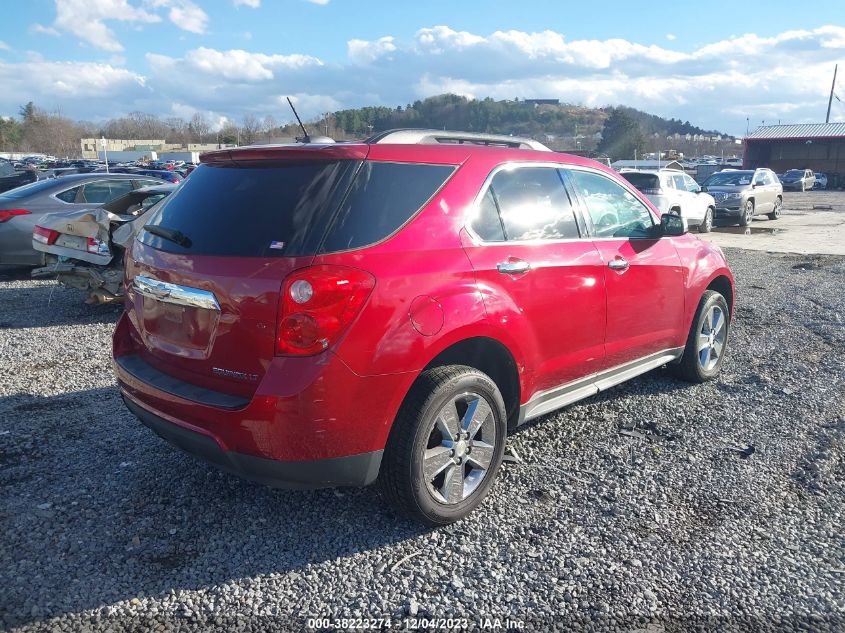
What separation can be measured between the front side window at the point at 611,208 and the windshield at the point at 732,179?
741 inches

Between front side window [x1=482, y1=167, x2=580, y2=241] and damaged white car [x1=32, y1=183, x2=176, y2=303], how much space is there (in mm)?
4946

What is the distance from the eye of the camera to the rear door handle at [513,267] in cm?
335

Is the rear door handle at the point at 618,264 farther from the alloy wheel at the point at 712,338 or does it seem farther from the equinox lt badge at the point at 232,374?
the equinox lt badge at the point at 232,374

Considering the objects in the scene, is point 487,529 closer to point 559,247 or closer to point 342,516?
point 342,516

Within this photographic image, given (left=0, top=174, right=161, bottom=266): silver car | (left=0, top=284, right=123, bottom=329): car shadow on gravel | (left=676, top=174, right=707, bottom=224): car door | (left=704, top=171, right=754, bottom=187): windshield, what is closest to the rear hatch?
(left=0, top=284, right=123, bottom=329): car shadow on gravel

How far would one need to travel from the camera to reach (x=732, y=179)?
2155 centimetres

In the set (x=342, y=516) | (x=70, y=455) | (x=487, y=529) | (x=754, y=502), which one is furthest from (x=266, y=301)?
(x=754, y=502)

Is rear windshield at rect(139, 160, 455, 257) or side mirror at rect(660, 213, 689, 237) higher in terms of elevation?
rear windshield at rect(139, 160, 455, 257)

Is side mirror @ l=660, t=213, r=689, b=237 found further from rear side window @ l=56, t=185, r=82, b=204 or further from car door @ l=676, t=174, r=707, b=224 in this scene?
car door @ l=676, t=174, r=707, b=224

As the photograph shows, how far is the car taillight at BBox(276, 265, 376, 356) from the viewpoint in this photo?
2691 millimetres

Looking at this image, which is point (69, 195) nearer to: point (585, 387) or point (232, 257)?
point (232, 257)

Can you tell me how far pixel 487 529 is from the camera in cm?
325

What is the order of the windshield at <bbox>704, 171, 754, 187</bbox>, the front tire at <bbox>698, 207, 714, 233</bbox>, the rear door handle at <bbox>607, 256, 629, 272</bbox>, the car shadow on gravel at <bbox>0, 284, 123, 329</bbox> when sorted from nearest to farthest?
the rear door handle at <bbox>607, 256, 629, 272</bbox> < the car shadow on gravel at <bbox>0, 284, 123, 329</bbox> < the front tire at <bbox>698, 207, 714, 233</bbox> < the windshield at <bbox>704, 171, 754, 187</bbox>

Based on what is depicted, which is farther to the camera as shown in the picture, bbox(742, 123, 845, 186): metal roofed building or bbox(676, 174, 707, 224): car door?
bbox(742, 123, 845, 186): metal roofed building
